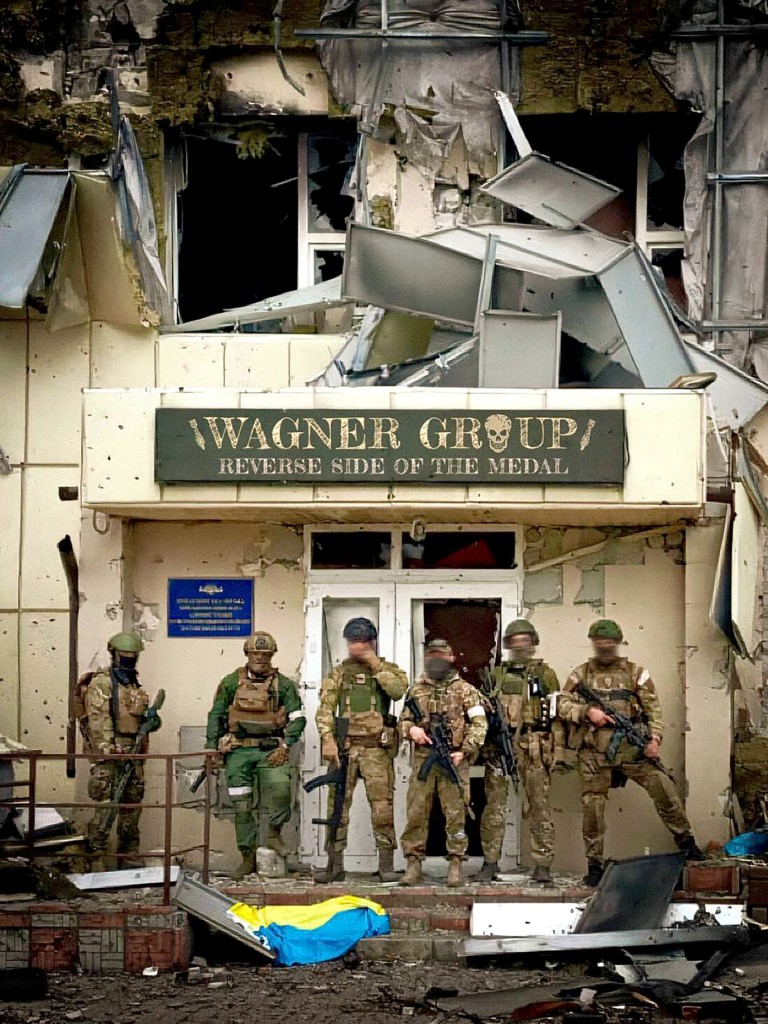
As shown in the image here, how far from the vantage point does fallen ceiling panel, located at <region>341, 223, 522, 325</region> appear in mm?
14641

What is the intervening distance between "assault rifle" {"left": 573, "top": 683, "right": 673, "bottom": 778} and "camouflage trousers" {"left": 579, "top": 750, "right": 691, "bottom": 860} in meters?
0.12

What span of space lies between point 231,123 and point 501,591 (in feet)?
16.3

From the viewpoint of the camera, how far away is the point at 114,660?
1375 cm

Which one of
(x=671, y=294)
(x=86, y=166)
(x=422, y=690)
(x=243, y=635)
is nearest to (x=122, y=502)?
(x=243, y=635)

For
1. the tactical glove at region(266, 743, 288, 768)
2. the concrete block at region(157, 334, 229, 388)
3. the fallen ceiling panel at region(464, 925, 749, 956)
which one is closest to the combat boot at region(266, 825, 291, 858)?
the tactical glove at region(266, 743, 288, 768)

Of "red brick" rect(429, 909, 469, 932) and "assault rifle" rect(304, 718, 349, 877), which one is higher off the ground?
"assault rifle" rect(304, 718, 349, 877)

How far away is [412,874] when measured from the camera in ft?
43.3

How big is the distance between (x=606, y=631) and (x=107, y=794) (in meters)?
3.91

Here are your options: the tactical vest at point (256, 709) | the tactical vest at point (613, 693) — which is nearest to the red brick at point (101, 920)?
the tactical vest at point (256, 709)

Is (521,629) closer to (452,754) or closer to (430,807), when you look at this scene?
(452,754)

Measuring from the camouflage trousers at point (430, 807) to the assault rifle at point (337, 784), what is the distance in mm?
492

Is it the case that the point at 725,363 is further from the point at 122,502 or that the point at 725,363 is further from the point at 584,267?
the point at 122,502

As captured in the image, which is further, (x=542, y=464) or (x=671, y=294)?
(x=671, y=294)

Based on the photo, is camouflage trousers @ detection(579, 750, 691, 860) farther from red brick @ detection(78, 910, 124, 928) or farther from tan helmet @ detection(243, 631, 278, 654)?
red brick @ detection(78, 910, 124, 928)
